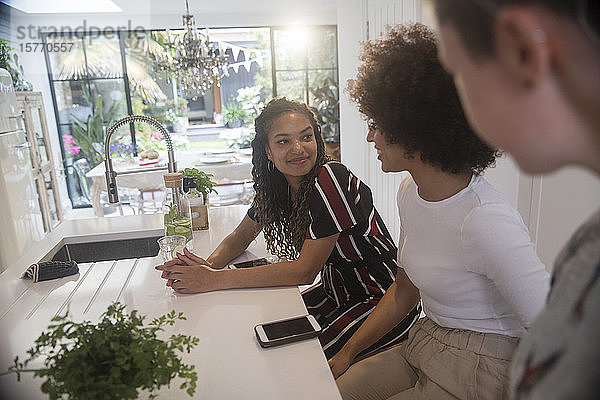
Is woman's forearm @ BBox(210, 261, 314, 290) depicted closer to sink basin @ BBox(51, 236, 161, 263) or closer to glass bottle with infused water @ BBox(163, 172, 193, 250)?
glass bottle with infused water @ BBox(163, 172, 193, 250)

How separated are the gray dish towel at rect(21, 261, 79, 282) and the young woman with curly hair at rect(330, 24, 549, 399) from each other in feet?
3.23

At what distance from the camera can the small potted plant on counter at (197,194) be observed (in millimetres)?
2035

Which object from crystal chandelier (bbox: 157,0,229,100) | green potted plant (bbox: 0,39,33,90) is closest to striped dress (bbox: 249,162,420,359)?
crystal chandelier (bbox: 157,0,229,100)

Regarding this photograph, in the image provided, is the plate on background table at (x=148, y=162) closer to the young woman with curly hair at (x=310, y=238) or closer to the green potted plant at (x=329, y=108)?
the green potted plant at (x=329, y=108)

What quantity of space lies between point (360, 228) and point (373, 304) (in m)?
0.25

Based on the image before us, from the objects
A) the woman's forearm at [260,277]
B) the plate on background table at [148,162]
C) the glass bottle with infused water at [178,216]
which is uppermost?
the glass bottle with infused water at [178,216]

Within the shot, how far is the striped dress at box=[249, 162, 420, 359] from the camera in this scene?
1.46 metres

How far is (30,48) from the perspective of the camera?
18.7 ft

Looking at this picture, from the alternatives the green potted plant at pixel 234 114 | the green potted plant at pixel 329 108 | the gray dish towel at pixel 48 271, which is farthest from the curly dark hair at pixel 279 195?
the green potted plant at pixel 234 114

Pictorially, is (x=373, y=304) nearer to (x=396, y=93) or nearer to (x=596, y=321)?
(x=396, y=93)

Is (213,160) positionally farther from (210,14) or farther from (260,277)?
(260,277)

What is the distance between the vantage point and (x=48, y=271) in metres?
1.53

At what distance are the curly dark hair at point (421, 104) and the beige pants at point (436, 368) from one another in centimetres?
42

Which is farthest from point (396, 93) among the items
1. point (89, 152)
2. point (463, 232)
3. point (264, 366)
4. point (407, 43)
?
point (89, 152)
